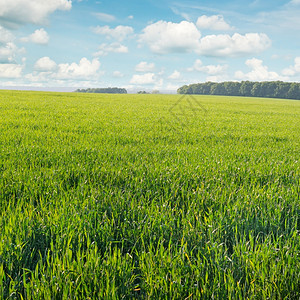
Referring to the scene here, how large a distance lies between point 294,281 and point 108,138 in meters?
7.28

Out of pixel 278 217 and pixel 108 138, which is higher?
pixel 108 138

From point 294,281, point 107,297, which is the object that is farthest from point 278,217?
point 107,297

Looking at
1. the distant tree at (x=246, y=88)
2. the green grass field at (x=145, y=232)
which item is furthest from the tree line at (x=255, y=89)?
the green grass field at (x=145, y=232)

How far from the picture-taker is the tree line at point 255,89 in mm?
121731

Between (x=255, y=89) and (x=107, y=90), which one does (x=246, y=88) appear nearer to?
(x=255, y=89)

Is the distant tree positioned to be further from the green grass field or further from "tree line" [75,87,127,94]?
the green grass field

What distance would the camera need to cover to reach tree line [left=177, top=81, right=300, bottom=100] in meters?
122

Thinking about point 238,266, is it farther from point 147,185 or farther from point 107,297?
point 147,185

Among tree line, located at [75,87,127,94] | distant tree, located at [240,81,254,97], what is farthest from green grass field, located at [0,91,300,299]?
tree line, located at [75,87,127,94]

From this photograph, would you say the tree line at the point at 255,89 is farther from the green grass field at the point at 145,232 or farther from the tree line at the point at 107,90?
the green grass field at the point at 145,232

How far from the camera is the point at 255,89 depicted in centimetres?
12862

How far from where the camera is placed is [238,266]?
228cm

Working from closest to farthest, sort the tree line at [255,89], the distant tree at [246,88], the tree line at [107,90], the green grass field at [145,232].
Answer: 1. the green grass field at [145,232]
2. the tree line at [255,89]
3. the distant tree at [246,88]
4. the tree line at [107,90]

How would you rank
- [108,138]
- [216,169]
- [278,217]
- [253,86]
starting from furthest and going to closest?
[253,86] < [108,138] < [216,169] < [278,217]
